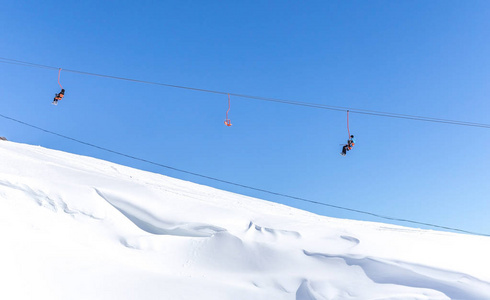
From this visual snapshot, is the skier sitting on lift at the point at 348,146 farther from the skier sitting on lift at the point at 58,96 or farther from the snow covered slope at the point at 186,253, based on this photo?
the skier sitting on lift at the point at 58,96

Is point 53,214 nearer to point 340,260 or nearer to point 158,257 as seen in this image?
point 158,257

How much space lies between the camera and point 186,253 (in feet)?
16.3

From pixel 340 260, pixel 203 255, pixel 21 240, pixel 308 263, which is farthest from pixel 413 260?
pixel 21 240

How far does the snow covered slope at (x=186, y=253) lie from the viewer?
4.14 metres

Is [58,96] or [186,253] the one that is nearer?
[186,253]

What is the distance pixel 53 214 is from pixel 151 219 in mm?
1312

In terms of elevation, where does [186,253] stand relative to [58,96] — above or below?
below

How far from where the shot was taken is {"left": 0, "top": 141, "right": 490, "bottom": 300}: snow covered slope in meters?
4.14

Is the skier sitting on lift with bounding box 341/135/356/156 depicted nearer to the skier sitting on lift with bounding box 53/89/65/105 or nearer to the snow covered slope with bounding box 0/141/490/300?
the snow covered slope with bounding box 0/141/490/300

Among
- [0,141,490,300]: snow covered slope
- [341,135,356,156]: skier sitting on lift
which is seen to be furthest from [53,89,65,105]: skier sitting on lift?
[341,135,356,156]: skier sitting on lift

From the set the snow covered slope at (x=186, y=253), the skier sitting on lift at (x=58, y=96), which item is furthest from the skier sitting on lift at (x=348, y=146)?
the skier sitting on lift at (x=58, y=96)

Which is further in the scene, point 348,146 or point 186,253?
point 348,146

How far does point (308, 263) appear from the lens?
189 inches

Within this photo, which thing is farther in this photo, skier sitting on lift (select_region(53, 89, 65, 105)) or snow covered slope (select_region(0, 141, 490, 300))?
skier sitting on lift (select_region(53, 89, 65, 105))
